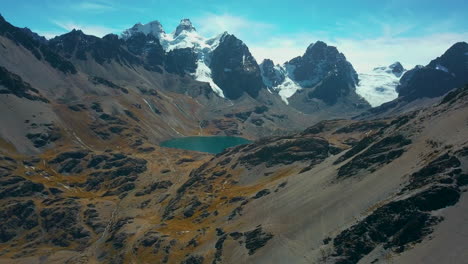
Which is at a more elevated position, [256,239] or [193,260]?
[256,239]

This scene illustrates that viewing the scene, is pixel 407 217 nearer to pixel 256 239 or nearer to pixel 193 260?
pixel 256 239

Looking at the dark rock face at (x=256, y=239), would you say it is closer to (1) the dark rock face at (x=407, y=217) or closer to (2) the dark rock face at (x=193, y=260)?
(2) the dark rock face at (x=193, y=260)

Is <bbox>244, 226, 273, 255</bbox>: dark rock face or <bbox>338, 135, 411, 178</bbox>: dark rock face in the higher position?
<bbox>338, 135, 411, 178</bbox>: dark rock face

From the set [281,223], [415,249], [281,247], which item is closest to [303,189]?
[281,223]

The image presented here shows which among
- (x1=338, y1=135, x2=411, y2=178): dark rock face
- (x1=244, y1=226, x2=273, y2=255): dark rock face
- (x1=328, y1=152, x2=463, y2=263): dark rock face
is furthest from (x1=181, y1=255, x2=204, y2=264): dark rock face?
(x1=338, y1=135, x2=411, y2=178): dark rock face

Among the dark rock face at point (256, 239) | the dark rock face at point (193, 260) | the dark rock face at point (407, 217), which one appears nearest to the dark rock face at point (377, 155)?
the dark rock face at point (407, 217)

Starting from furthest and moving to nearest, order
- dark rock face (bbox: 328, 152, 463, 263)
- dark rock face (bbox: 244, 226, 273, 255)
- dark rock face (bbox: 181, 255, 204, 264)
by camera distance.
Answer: dark rock face (bbox: 181, 255, 204, 264) < dark rock face (bbox: 244, 226, 273, 255) < dark rock face (bbox: 328, 152, 463, 263)

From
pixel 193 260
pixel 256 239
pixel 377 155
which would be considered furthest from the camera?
pixel 193 260

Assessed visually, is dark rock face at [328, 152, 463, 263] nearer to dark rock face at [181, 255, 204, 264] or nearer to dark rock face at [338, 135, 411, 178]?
dark rock face at [338, 135, 411, 178]


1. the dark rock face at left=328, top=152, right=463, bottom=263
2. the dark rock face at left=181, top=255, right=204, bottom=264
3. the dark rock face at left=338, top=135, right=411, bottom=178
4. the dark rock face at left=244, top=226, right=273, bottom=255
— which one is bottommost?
the dark rock face at left=181, top=255, right=204, bottom=264

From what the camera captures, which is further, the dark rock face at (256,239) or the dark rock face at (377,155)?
the dark rock face at (377,155)

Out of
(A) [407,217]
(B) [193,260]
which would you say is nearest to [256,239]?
(B) [193,260]
